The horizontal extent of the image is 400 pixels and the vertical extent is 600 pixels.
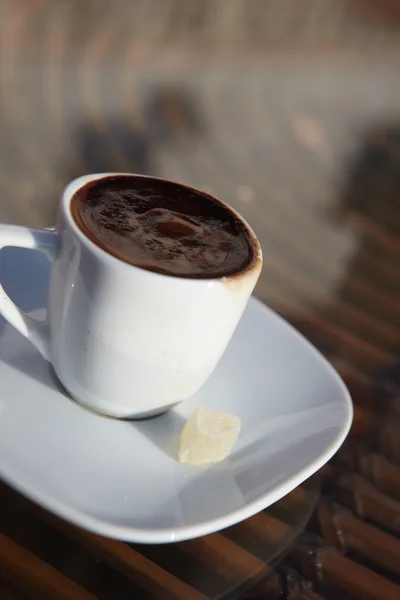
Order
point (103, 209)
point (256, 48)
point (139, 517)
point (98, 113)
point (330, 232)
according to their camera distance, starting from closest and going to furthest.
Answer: point (139, 517), point (103, 209), point (330, 232), point (98, 113), point (256, 48)

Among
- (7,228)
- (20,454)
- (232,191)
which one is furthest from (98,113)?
(20,454)

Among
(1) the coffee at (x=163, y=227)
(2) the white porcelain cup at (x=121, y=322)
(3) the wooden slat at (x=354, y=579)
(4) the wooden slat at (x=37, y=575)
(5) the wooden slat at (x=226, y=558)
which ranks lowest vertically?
(4) the wooden slat at (x=37, y=575)

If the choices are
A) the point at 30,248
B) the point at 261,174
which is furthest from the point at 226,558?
the point at 261,174

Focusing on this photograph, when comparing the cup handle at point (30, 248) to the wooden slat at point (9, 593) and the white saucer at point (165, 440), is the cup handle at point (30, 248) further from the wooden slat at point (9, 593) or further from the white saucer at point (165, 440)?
the wooden slat at point (9, 593)

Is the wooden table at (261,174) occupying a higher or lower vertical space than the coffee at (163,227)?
lower

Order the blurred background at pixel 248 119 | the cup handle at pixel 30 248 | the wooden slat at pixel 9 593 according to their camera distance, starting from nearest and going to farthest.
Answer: the wooden slat at pixel 9 593 < the cup handle at pixel 30 248 < the blurred background at pixel 248 119

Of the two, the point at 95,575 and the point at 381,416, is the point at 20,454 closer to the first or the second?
the point at 95,575

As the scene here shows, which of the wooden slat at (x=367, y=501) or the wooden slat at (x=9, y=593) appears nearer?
the wooden slat at (x=9, y=593)

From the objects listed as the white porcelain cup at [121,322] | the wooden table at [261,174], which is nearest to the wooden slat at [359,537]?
the wooden table at [261,174]
